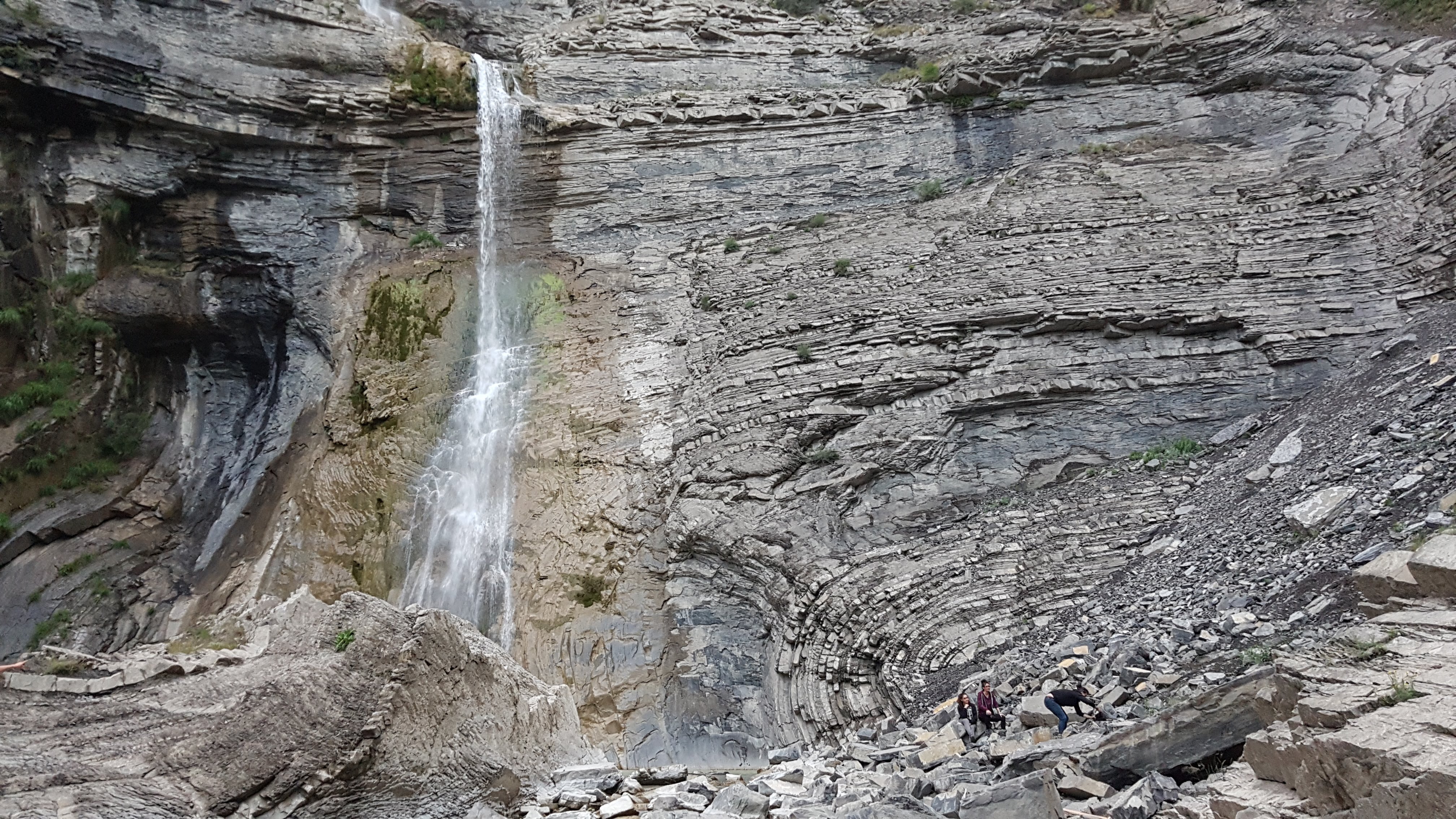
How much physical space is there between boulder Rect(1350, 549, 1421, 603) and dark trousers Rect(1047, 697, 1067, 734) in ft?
7.67

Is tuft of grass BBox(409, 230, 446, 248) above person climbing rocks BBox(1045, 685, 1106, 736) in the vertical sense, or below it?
above

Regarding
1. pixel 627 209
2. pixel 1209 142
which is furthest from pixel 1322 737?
pixel 627 209

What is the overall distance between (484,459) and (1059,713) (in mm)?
10368

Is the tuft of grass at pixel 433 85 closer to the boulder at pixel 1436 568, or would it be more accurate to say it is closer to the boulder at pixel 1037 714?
the boulder at pixel 1037 714

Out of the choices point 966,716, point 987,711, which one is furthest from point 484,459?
point 987,711

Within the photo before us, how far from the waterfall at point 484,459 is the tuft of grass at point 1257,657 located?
371 inches

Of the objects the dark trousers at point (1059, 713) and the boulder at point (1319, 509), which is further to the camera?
the boulder at point (1319, 509)

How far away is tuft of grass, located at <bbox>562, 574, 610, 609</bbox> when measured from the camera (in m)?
12.7

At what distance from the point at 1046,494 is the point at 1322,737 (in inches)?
312

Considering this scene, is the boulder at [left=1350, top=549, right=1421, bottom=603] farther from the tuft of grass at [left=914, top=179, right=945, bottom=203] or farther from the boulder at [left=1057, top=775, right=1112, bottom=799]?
the tuft of grass at [left=914, top=179, right=945, bottom=203]

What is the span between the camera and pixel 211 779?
19.3 feet

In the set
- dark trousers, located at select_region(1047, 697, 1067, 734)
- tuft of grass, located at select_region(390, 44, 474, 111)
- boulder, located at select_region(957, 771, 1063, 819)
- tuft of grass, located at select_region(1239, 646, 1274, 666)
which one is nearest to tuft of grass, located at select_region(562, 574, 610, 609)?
dark trousers, located at select_region(1047, 697, 1067, 734)

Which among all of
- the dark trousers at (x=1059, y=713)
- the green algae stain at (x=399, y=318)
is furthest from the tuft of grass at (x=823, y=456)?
the green algae stain at (x=399, y=318)

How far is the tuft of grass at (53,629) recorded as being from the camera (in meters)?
12.9
